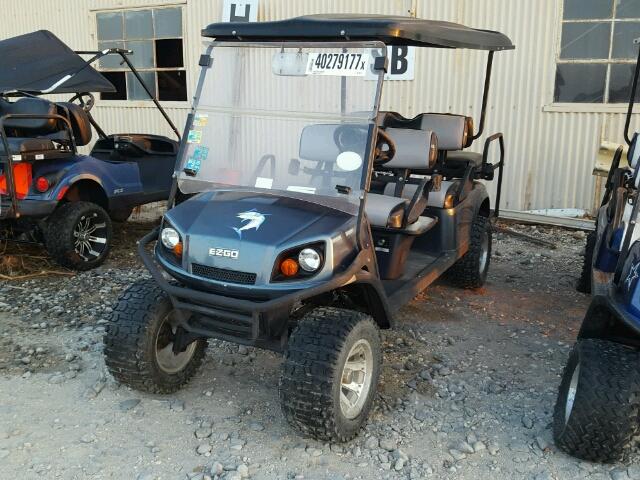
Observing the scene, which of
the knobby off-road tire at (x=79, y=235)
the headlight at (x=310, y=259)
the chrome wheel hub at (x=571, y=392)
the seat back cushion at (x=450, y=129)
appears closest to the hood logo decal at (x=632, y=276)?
the chrome wheel hub at (x=571, y=392)

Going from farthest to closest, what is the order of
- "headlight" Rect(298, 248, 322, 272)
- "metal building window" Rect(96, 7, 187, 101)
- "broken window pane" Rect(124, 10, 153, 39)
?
"broken window pane" Rect(124, 10, 153, 39)
"metal building window" Rect(96, 7, 187, 101)
"headlight" Rect(298, 248, 322, 272)

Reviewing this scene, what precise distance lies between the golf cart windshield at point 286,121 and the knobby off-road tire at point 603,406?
4.04ft

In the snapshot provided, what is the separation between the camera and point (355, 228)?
9.95ft

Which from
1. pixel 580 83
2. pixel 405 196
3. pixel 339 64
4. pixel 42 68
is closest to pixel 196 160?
pixel 339 64

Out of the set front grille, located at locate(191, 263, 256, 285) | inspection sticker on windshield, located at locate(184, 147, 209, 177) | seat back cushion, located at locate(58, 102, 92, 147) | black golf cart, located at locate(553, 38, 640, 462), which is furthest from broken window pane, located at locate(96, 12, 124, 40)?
black golf cart, located at locate(553, 38, 640, 462)

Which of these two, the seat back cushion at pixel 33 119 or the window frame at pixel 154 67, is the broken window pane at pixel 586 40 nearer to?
the window frame at pixel 154 67

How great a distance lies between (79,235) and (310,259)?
339cm

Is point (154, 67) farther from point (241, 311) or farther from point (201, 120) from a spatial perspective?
point (241, 311)

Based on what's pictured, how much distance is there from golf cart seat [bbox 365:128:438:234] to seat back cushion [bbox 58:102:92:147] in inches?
119

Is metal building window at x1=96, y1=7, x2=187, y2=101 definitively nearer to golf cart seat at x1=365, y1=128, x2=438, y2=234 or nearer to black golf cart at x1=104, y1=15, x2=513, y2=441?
golf cart seat at x1=365, y1=128, x2=438, y2=234

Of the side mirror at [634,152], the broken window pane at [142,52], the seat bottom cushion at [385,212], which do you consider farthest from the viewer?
the broken window pane at [142,52]

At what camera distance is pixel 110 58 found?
10.1 metres

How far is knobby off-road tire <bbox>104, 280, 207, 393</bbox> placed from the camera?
10.2 feet

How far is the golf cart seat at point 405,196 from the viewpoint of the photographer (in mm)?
3760
